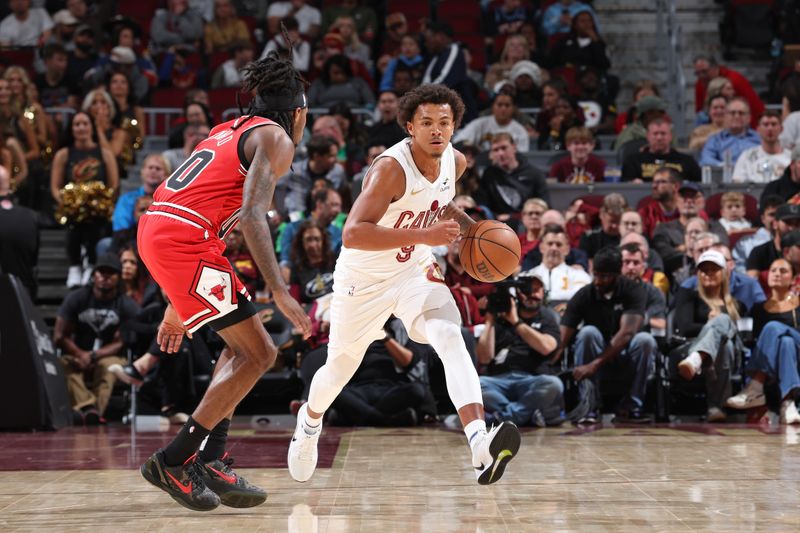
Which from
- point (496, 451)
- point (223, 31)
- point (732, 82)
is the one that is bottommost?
point (496, 451)

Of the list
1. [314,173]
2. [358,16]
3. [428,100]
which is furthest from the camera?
[358,16]

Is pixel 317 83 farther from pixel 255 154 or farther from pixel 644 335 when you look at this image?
pixel 255 154

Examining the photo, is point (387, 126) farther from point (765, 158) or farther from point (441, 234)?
point (441, 234)

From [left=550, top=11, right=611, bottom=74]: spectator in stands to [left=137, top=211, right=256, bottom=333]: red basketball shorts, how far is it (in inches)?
399

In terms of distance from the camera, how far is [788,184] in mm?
10336

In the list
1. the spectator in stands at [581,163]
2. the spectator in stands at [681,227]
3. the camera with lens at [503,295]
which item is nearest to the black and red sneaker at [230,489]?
the camera with lens at [503,295]

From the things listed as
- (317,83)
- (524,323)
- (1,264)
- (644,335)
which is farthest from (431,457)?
(317,83)

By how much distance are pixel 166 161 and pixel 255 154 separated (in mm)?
6322

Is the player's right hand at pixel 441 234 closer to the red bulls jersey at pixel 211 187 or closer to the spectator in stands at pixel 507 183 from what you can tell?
the red bulls jersey at pixel 211 187

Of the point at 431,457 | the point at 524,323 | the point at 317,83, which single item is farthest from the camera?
the point at 317,83

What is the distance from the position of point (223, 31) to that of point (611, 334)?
8079 mm

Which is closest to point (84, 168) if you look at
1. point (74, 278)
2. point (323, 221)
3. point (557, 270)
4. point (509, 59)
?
point (74, 278)

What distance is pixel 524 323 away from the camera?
848 cm

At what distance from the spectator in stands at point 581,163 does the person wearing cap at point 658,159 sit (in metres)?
0.27
